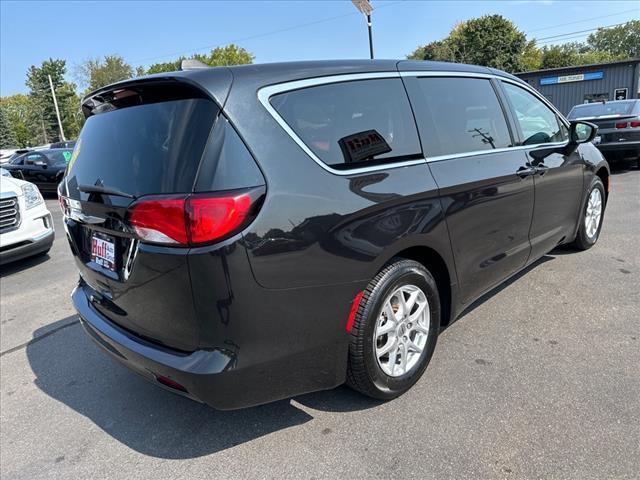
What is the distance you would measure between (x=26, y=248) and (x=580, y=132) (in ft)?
20.7

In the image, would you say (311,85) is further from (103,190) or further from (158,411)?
(158,411)

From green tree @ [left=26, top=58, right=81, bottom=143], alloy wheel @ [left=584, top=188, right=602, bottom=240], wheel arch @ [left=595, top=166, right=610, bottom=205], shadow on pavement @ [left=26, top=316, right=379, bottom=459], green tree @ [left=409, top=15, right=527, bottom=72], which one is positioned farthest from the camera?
green tree @ [left=26, top=58, right=81, bottom=143]

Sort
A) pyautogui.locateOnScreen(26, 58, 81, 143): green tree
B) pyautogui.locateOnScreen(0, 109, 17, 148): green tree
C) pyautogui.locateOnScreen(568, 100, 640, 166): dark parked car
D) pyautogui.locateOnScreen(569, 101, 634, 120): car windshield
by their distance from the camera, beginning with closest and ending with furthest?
pyautogui.locateOnScreen(568, 100, 640, 166): dark parked car
pyautogui.locateOnScreen(569, 101, 634, 120): car windshield
pyautogui.locateOnScreen(0, 109, 17, 148): green tree
pyautogui.locateOnScreen(26, 58, 81, 143): green tree

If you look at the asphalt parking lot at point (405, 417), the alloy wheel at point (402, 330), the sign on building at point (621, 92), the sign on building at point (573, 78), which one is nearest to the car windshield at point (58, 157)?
the asphalt parking lot at point (405, 417)

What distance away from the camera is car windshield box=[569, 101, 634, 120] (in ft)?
34.2

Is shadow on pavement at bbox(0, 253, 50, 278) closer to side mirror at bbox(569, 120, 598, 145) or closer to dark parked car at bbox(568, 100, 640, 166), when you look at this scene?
side mirror at bbox(569, 120, 598, 145)

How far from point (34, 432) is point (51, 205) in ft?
41.4

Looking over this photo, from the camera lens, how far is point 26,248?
592cm

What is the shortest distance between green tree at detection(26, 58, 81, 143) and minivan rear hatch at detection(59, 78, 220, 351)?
7313cm

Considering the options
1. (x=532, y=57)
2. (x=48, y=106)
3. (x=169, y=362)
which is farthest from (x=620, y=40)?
(x=169, y=362)

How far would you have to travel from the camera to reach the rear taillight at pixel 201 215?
1926 mm

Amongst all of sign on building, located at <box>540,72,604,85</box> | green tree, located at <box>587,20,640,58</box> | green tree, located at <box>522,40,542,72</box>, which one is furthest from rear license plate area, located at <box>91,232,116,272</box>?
green tree, located at <box>587,20,640,58</box>

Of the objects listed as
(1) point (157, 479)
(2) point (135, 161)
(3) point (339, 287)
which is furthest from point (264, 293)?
(1) point (157, 479)

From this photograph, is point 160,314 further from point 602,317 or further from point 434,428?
point 602,317
